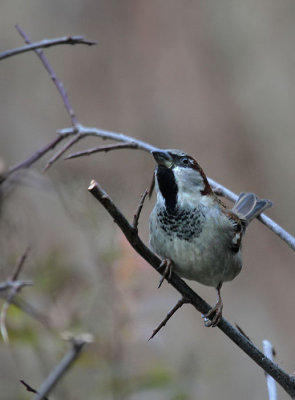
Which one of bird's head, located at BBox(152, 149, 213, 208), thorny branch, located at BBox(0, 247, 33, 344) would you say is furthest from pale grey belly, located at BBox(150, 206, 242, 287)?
thorny branch, located at BBox(0, 247, 33, 344)

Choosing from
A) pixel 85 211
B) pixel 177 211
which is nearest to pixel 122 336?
pixel 85 211

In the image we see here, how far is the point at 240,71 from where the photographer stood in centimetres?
740

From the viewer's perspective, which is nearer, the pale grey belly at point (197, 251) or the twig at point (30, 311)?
the pale grey belly at point (197, 251)

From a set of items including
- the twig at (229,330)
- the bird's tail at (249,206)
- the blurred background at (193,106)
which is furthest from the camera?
the blurred background at (193,106)

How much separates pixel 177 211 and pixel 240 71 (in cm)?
528

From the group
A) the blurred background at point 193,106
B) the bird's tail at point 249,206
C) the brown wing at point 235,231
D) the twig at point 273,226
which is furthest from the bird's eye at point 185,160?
the blurred background at point 193,106

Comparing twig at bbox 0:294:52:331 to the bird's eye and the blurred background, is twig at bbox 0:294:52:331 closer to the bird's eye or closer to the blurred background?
the bird's eye

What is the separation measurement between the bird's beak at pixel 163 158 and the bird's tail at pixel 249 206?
0.72 metres

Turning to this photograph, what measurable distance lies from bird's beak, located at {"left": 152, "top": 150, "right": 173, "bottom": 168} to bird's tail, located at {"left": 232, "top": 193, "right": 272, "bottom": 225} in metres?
0.72

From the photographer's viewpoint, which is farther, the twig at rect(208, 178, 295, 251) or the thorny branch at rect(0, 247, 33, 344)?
the twig at rect(208, 178, 295, 251)

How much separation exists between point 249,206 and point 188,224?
78cm

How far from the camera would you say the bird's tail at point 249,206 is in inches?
118

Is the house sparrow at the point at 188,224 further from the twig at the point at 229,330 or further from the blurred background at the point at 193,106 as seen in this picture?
the blurred background at the point at 193,106

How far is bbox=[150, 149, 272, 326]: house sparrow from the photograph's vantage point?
2426 millimetres
